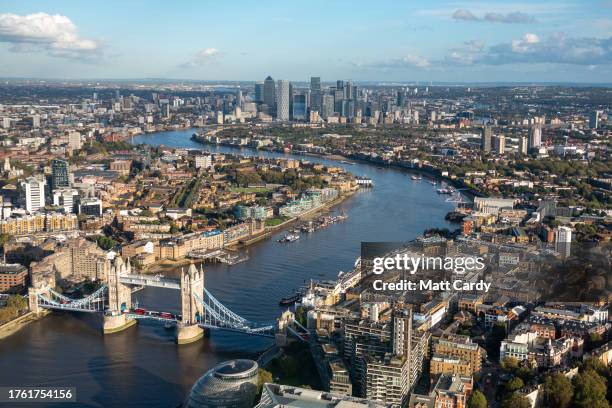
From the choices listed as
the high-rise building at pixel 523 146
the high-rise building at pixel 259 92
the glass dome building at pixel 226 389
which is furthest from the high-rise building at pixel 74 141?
the high-rise building at pixel 259 92

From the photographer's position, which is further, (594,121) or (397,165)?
(594,121)

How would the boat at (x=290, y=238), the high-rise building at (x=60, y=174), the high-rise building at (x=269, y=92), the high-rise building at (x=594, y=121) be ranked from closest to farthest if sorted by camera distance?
the boat at (x=290, y=238) → the high-rise building at (x=60, y=174) → the high-rise building at (x=594, y=121) → the high-rise building at (x=269, y=92)

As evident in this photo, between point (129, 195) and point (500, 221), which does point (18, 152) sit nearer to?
point (129, 195)

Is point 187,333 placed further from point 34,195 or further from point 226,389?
point 34,195

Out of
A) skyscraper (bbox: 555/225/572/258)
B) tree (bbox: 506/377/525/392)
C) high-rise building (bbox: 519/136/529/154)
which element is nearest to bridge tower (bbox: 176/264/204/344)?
tree (bbox: 506/377/525/392)

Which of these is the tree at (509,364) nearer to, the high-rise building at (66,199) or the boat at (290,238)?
the boat at (290,238)

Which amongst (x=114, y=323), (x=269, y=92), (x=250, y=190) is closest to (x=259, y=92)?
(x=269, y=92)

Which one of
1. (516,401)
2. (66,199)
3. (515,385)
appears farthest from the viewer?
(66,199)
